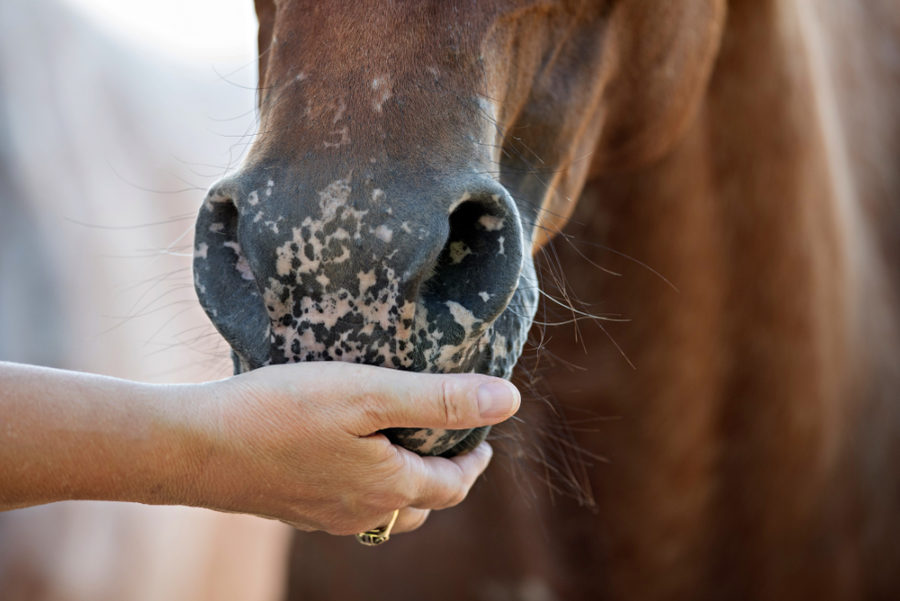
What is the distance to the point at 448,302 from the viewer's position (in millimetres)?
895

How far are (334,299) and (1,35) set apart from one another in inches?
99.3

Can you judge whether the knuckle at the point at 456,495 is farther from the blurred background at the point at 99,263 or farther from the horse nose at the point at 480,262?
the blurred background at the point at 99,263

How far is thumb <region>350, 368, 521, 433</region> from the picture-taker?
85cm

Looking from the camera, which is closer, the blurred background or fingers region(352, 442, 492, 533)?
fingers region(352, 442, 492, 533)

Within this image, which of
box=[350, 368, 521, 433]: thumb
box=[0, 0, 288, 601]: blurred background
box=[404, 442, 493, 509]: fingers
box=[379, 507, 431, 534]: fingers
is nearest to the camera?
box=[350, 368, 521, 433]: thumb

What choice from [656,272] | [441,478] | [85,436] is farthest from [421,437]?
[656,272]

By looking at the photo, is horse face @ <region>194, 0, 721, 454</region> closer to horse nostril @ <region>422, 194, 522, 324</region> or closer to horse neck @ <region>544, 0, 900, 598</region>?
horse nostril @ <region>422, 194, 522, 324</region>

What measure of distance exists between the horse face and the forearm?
10cm

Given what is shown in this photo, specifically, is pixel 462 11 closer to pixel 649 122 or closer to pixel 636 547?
A: pixel 649 122

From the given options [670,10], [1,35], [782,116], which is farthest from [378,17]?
[1,35]

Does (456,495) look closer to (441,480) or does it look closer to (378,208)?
(441,480)

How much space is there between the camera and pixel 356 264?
854 mm

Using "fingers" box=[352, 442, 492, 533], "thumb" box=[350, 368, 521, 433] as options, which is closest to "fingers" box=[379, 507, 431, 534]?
"fingers" box=[352, 442, 492, 533]

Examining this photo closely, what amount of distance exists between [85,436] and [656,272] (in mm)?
979
